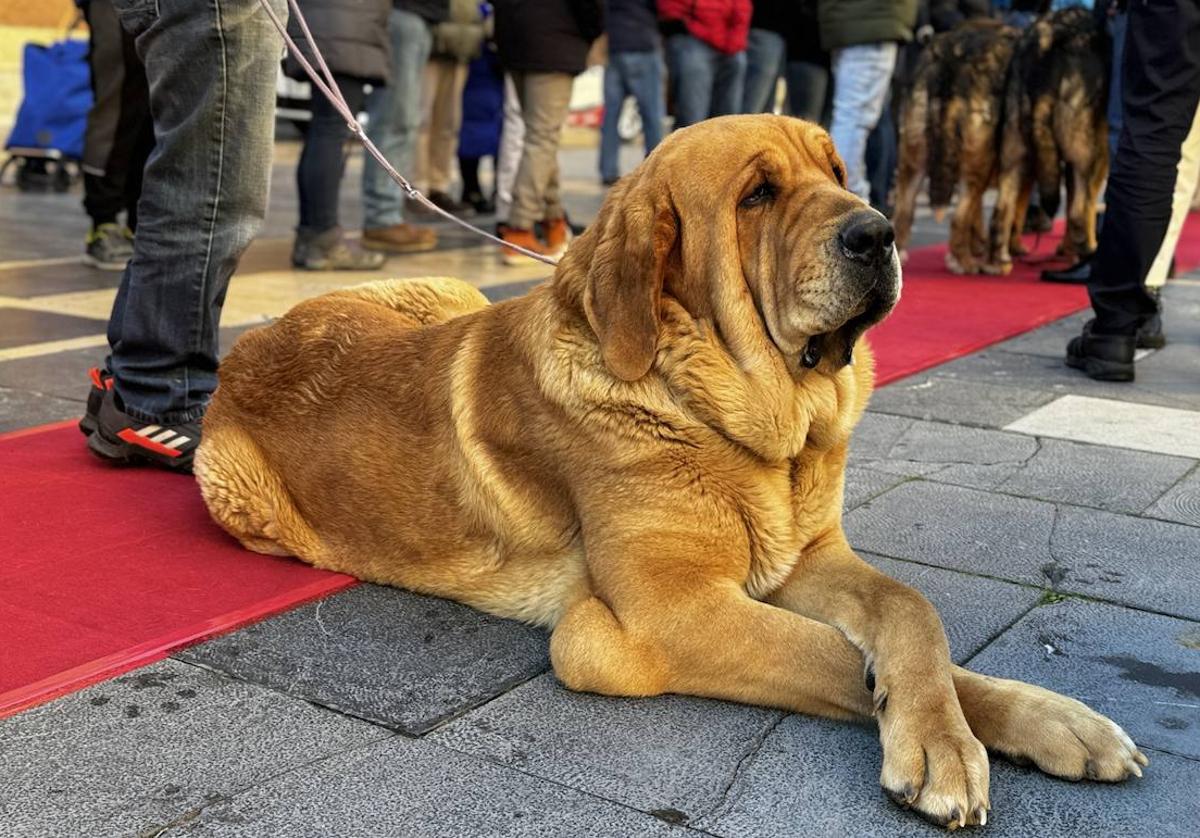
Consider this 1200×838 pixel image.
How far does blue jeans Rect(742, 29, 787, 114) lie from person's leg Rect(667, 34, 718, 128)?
0.85 meters

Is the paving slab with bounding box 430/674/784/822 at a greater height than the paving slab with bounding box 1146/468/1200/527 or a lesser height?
lesser

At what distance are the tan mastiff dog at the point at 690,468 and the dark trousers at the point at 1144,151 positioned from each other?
8.89 feet

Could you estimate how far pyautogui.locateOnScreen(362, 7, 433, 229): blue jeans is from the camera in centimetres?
867

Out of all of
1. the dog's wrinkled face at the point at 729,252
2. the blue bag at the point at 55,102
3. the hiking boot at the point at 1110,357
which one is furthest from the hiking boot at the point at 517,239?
the dog's wrinkled face at the point at 729,252

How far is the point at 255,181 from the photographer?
4020 mm

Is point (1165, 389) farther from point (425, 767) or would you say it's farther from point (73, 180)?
point (73, 180)

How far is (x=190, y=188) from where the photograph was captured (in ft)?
12.9

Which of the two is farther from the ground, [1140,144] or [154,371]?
[1140,144]

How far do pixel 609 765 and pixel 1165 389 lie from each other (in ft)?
12.5

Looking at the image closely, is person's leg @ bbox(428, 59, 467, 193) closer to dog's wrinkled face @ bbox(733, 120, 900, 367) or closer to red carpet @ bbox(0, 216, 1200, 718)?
red carpet @ bbox(0, 216, 1200, 718)

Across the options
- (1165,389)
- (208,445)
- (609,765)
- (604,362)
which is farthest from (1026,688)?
(1165,389)

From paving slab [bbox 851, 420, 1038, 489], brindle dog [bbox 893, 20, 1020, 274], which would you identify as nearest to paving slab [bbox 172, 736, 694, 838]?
paving slab [bbox 851, 420, 1038, 489]

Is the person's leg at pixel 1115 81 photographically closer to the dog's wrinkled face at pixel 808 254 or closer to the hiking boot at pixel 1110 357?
the hiking boot at pixel 1110 357

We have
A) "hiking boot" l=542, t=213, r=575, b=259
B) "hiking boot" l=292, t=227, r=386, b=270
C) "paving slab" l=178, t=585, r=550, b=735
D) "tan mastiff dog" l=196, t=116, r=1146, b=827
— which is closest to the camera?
"tan mastiff dog" l=196, t=116, r=1146, b=827
